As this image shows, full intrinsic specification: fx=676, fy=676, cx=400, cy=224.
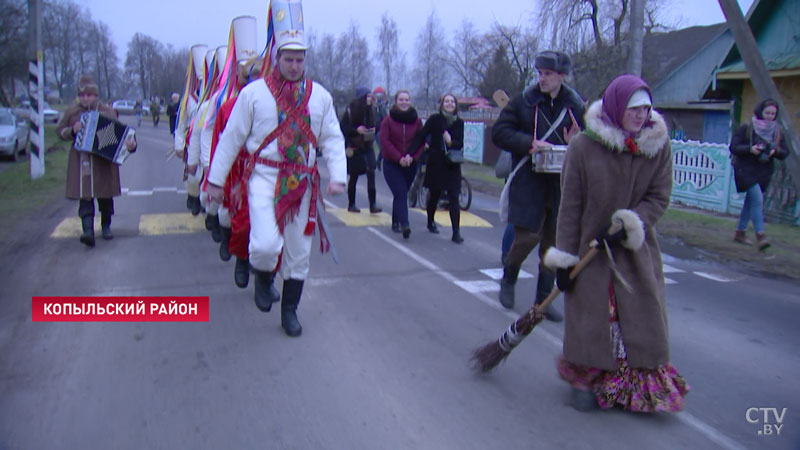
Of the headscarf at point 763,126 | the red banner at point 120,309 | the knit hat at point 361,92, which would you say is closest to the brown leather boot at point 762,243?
the headscarf at point 763,126

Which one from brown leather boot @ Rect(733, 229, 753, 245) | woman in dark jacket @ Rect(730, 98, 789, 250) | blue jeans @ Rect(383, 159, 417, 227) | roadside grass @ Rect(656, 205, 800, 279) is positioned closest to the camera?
roadside grass @ Rect(656, 205, 800, 279)

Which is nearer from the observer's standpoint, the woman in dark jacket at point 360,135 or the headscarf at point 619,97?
the headscarf at point 619,97

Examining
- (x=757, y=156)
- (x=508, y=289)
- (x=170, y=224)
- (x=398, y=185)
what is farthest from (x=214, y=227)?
(x=757, y=156)

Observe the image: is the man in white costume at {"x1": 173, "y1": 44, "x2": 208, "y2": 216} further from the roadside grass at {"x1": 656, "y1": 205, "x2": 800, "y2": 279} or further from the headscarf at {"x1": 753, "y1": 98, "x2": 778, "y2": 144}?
the headscarf at {"x1": 753, "y1": 98, "x2": 778, "y2": 144}

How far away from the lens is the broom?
3623 mm

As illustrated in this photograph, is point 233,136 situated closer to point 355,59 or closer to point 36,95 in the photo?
point 36,95

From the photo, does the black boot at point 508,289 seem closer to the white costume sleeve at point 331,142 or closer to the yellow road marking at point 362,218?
the white costume sleeve at point 331,142

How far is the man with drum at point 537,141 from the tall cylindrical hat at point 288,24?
5.57ft

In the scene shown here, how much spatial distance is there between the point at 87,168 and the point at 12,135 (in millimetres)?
16094

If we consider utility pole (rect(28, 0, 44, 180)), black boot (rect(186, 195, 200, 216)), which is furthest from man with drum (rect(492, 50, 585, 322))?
utility pole (rect(28, 0, 44, 180))

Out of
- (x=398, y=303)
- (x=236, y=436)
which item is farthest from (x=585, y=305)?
(x=398, y=303)

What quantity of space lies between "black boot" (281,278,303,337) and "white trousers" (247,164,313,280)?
153mm

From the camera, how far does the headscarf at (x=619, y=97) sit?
3438mm

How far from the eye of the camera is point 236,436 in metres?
3.40
